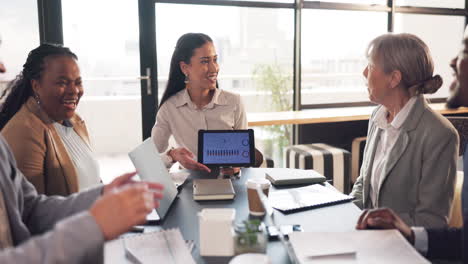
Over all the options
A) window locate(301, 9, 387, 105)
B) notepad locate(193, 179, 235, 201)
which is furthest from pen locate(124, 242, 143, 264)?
window locate(301, 9, 387, 105)

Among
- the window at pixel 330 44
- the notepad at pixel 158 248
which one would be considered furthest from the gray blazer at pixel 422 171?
the window at pixel 330 44

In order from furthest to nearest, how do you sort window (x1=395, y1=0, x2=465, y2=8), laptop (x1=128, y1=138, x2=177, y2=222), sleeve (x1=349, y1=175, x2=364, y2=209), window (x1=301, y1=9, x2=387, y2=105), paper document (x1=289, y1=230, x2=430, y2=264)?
1. window (x1=395, y1=0, x2=465, y2=8)
2. window (x1=301, y1=9, x2=387, y2=105)
3. sleeve (x1=349, y1=175, x2=364, y2=209)
4. laptop (x1=128, y1=138, x2=177, y2=222)
5. paper document (x1=289, y1=230, x2=430, y2=264)

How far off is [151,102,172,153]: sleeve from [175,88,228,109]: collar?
3.8 inches

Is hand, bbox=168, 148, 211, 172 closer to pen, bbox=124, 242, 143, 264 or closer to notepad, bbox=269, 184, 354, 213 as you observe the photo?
notepad, bbox=269, 184, 354, 213

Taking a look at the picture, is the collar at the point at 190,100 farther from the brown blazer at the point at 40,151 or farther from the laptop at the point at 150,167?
the laptop at the point at 150,167

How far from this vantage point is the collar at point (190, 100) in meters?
2.67

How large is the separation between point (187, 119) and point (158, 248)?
152cm

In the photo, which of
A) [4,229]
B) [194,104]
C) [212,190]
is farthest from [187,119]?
[4,229]

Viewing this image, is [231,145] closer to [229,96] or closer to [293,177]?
[293,177]

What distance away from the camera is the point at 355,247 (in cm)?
115

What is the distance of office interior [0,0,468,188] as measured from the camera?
3.73 meters

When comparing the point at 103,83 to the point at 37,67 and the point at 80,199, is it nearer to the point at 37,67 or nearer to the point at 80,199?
the point at 37,67

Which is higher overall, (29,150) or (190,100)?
(190,100)

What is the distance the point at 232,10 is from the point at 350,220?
319cm
